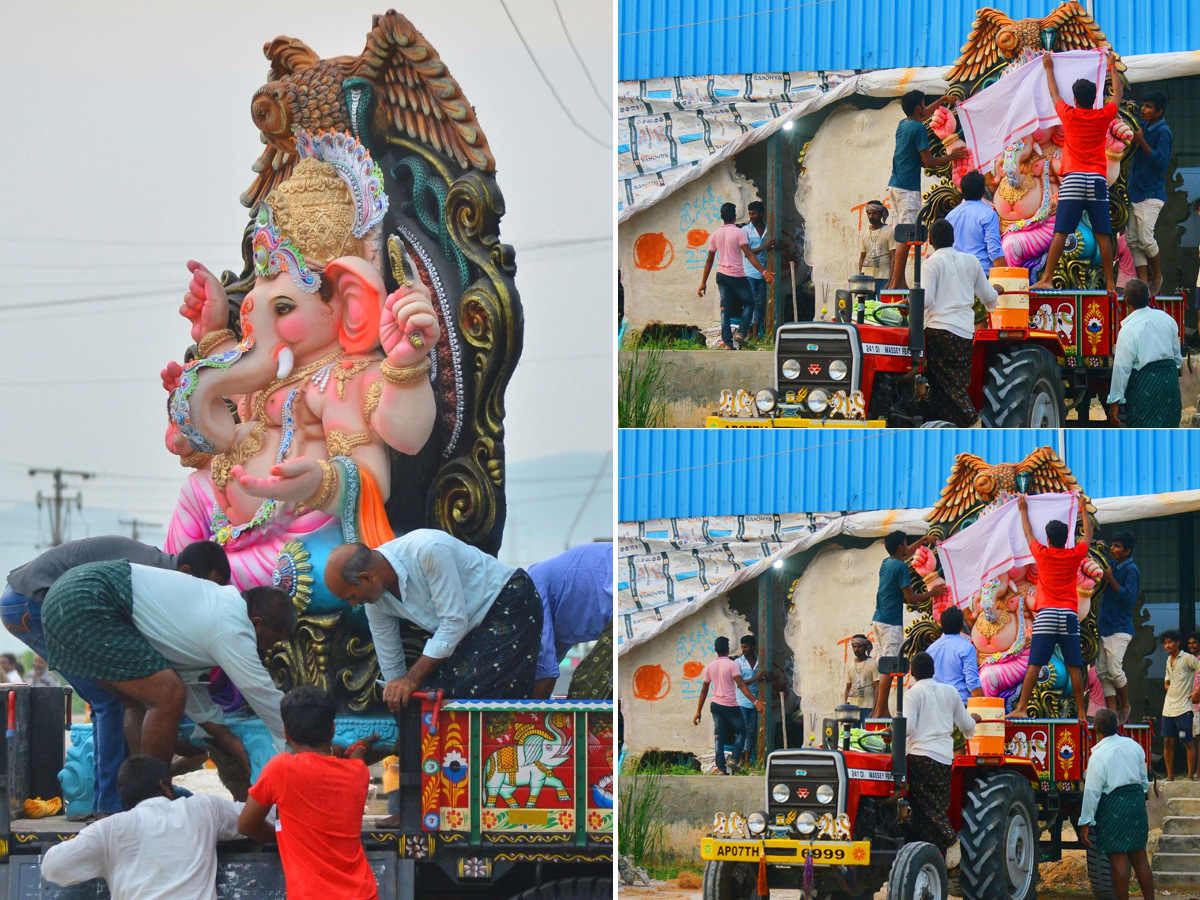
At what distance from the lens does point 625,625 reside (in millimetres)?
10297

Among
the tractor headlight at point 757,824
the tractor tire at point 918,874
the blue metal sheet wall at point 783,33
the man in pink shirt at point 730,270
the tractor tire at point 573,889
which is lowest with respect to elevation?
the tractor tire at point 573,889

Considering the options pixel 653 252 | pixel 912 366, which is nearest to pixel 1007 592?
pixel 912 366

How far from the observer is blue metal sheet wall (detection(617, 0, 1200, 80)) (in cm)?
1019

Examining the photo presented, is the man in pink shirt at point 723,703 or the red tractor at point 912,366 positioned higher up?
the red tractor at point 912,366

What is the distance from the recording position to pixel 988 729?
28.2 ft

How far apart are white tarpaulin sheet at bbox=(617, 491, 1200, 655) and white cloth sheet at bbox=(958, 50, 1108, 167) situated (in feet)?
6.57

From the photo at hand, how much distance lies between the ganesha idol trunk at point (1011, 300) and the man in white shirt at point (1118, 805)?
1.92m

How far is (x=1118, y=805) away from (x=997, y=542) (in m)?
1.53

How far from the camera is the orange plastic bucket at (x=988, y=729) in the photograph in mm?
8570

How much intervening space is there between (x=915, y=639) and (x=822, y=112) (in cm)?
295

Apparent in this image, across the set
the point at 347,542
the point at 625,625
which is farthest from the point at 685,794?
the point at 347,542

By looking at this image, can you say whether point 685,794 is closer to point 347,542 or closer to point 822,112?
point 347,542

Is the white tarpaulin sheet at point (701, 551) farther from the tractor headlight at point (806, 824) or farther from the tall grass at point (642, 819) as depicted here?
the tractor headlight at point (806, 824)

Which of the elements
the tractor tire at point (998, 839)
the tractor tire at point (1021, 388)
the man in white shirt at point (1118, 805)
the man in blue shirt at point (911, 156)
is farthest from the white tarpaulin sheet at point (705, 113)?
the tractor tire at point (998, 839)
